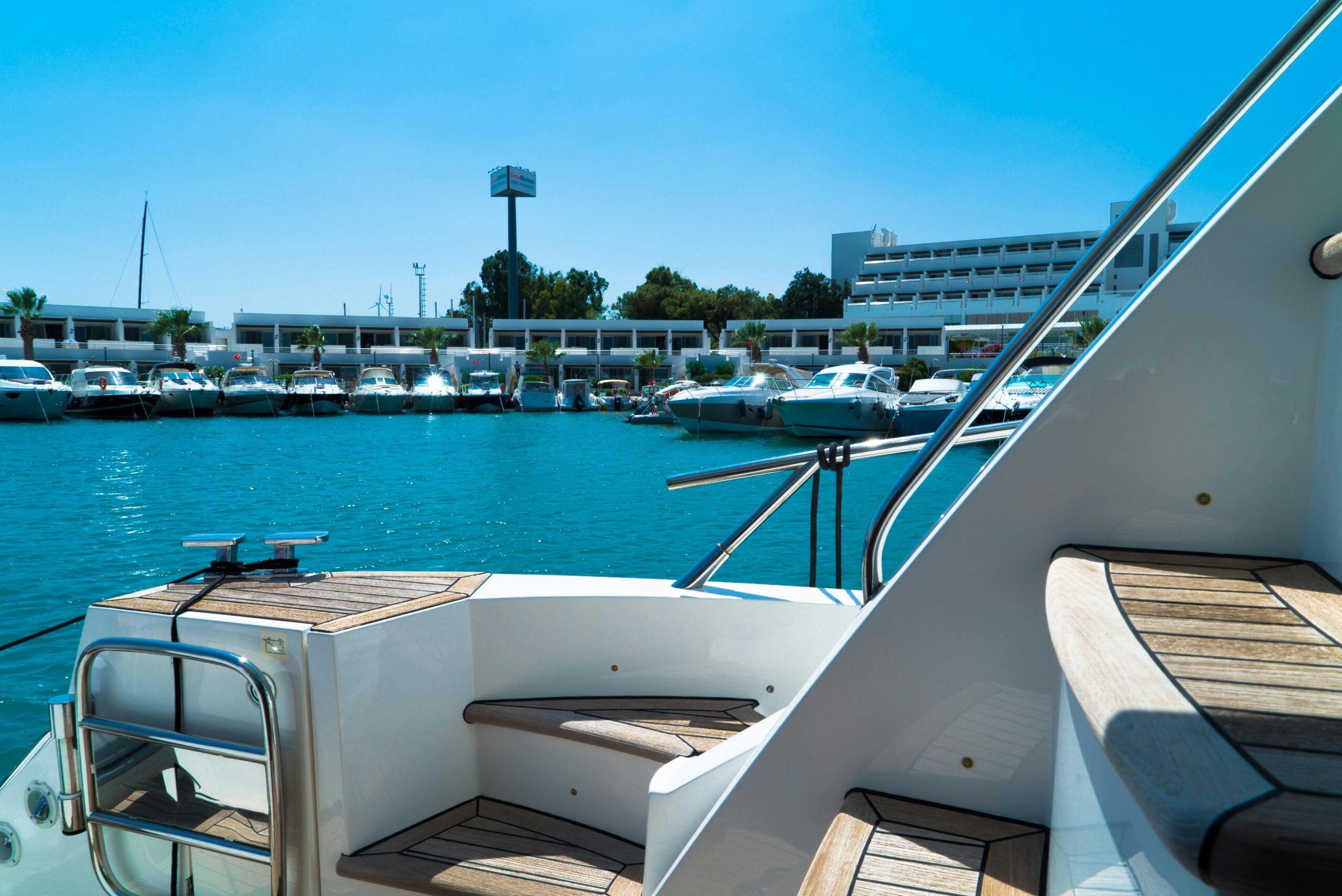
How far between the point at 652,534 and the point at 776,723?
26.9 ft

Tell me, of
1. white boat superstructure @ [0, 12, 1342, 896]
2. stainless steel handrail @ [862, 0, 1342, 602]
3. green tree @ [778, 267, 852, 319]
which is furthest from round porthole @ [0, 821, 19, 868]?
green tree @ [778, 267, 852, 319]

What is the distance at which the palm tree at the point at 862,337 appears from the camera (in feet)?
127

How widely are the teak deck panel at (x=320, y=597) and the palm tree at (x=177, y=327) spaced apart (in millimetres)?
52969

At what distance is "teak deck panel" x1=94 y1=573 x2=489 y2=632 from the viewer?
2.02 metres

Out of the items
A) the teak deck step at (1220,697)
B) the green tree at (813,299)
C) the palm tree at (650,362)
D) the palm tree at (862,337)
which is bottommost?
the teak deck step at (1220,697)

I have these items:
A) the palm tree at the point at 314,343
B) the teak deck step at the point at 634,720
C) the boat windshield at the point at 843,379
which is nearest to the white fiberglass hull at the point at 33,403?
the palm tree at the point at 314,343

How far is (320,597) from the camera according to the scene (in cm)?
220

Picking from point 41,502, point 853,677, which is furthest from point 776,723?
point 41,502

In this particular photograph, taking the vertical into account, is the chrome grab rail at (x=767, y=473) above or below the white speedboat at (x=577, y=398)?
above

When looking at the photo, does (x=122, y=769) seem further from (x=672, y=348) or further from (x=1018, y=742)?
(x=672, y=348)

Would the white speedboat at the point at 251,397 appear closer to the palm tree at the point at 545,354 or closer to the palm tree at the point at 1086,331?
the palm tree at the point at 545,354

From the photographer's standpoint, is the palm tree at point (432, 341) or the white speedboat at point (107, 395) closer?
the white speedboat at point (107, 395)

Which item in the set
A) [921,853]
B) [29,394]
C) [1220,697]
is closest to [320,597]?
[921,853]

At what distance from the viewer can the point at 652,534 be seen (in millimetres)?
9633
